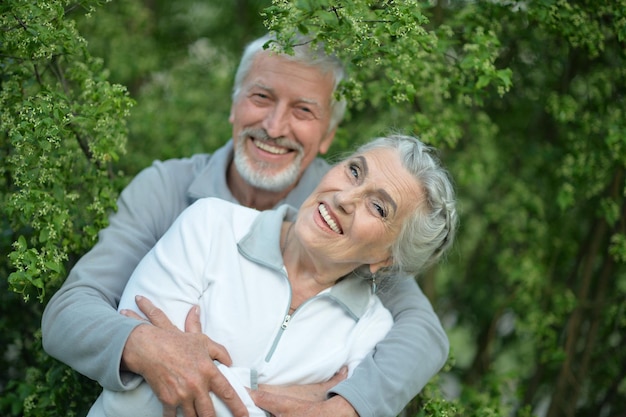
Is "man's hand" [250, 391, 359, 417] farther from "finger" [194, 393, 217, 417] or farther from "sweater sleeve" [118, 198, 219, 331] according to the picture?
"sweater sleeve" [118, 198, 219, 331]

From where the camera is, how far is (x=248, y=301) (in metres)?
2.75

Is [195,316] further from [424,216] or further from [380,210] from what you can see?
[424,216]

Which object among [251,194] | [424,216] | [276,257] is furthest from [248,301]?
[251,194]

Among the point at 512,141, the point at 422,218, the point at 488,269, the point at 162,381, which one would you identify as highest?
the point at 422,218

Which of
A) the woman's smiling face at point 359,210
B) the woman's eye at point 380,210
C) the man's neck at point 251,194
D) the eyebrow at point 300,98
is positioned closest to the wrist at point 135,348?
the woman's smiling face at point 359,210

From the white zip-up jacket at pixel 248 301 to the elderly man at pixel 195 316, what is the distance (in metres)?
0.07

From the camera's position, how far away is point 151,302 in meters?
2.66

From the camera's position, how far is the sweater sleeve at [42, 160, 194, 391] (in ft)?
8.38

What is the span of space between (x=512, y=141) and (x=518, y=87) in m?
0.44

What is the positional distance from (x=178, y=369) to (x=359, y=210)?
2.77ft

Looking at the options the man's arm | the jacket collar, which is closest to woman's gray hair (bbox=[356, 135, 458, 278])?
the jacket collar

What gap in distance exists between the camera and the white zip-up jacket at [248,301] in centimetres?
269

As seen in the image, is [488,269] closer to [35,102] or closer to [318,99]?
[318,99]

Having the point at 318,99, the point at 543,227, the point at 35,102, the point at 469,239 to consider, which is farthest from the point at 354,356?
the point at 469,239
